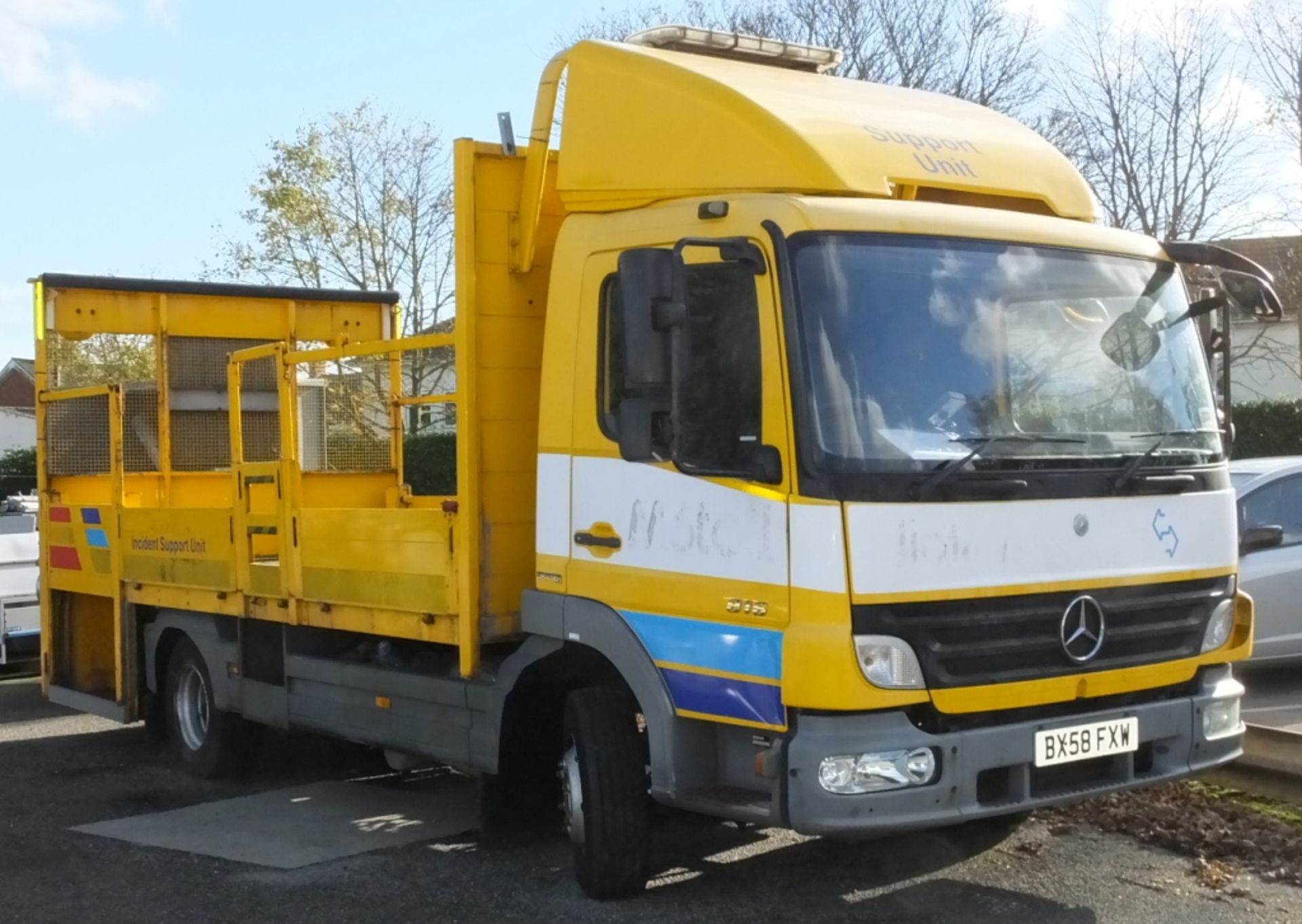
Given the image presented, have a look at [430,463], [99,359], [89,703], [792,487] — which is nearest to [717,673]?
[792,487]

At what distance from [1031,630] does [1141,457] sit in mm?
790

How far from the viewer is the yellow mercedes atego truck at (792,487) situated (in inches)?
193

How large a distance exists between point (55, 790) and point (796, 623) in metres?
5.45

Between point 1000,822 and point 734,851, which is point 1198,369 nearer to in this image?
point 1000,822

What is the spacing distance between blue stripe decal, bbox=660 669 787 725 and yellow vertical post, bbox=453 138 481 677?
1185mm

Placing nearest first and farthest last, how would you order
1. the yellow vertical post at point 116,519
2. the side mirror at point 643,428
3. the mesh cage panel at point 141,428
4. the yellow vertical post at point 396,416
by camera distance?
1. the side mirror at point 643,428
2. the yellow vertical post at point 116,519
3. the yellow vertical post at point 396,416
4. the mesh cage panel at point 141,428

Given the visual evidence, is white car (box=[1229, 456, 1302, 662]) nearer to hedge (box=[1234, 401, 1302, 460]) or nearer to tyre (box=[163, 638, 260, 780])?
tyre (box=[163, 638, 260, 780])

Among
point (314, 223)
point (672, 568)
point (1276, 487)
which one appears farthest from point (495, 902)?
point (314, 223)

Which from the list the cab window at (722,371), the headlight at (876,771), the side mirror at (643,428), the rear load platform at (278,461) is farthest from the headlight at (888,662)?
the rear load platform at (278,461)

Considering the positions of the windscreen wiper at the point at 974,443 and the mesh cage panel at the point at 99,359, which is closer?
the windscreen wiper at the point at 974,443

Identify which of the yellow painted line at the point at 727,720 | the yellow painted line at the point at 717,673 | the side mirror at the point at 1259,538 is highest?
the side mirror at the point at 1259,538

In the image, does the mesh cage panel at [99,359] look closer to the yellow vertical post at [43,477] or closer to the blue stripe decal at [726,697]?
the yellow vertical post at [43,477]

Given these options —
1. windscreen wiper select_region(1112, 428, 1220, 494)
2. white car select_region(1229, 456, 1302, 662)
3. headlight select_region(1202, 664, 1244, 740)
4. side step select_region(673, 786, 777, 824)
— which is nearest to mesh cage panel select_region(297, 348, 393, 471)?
side step select_region(673, 786, 777, 824)

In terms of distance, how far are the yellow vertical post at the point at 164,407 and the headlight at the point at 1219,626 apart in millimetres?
6762
